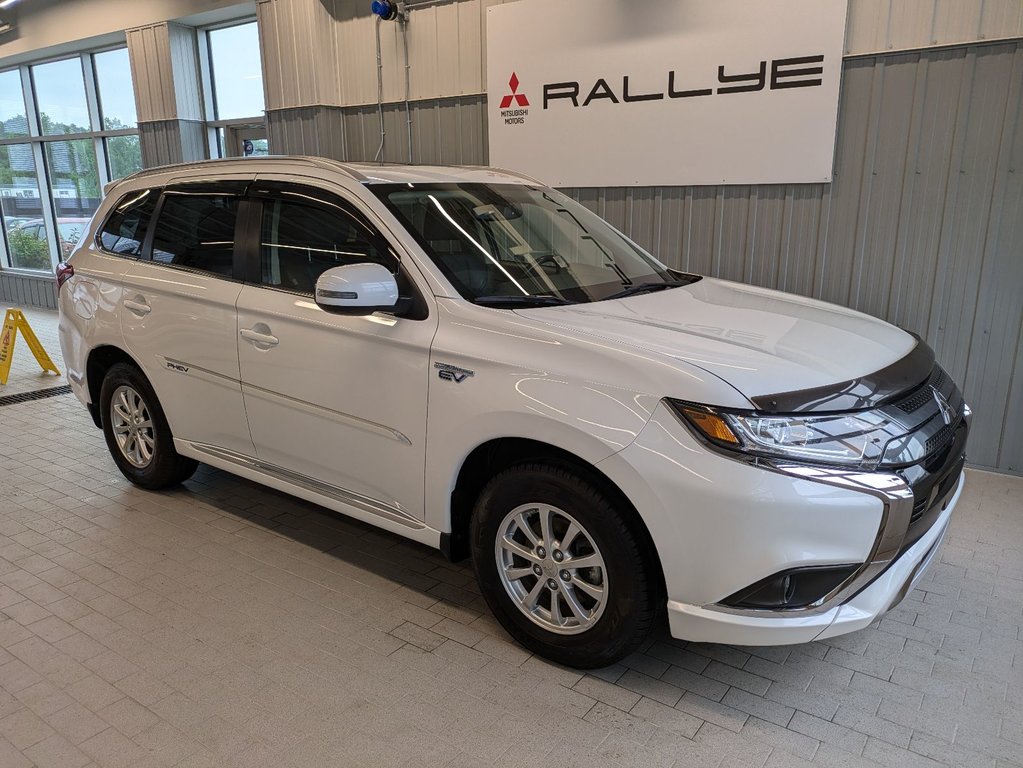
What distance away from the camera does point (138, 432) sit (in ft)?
14.0

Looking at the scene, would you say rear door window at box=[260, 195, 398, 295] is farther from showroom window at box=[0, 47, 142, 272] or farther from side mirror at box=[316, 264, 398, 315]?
showroom window at box=[0, 47, 142, 272]

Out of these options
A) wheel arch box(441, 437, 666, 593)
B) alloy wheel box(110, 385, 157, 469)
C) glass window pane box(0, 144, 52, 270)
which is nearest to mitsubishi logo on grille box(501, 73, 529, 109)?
alloy wheel box(110, 385, 157, 469)

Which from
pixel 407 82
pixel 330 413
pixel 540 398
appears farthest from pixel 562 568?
pixel 407 82

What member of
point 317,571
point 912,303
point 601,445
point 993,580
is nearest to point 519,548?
point 601,445

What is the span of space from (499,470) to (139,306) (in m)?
2.30

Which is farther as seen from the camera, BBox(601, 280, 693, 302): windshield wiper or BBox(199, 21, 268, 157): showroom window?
BBox(199, 21, 268, 157): showroom window

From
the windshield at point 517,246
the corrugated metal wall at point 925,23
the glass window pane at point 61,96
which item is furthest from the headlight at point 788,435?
the glass window pane at point 61,96

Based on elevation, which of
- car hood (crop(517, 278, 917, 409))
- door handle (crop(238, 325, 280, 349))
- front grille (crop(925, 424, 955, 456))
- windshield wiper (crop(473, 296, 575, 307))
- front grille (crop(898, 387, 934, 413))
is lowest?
front grille (crop(925, 424, 955, 456))

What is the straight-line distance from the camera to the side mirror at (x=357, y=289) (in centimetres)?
271

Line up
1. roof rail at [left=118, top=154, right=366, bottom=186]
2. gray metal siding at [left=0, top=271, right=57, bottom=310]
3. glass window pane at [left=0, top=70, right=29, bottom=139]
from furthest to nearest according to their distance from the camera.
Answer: glass window pane at [left=0, top=70, right=29, bottom=139]
gray metal siding at [left=0, top=271, right=57, bottom=310]
roof rail at [left=118, top=154, right=366, bottom=186]

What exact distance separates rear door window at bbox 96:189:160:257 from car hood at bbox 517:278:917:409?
247 cm

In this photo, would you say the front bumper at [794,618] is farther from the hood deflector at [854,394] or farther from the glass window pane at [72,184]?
the glass window pane at [72,184]

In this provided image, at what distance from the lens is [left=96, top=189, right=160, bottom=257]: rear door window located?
4059 mm

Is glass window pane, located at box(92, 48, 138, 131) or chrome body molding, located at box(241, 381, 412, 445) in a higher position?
glass window pane, located at box(92, 48, 138, 131)
